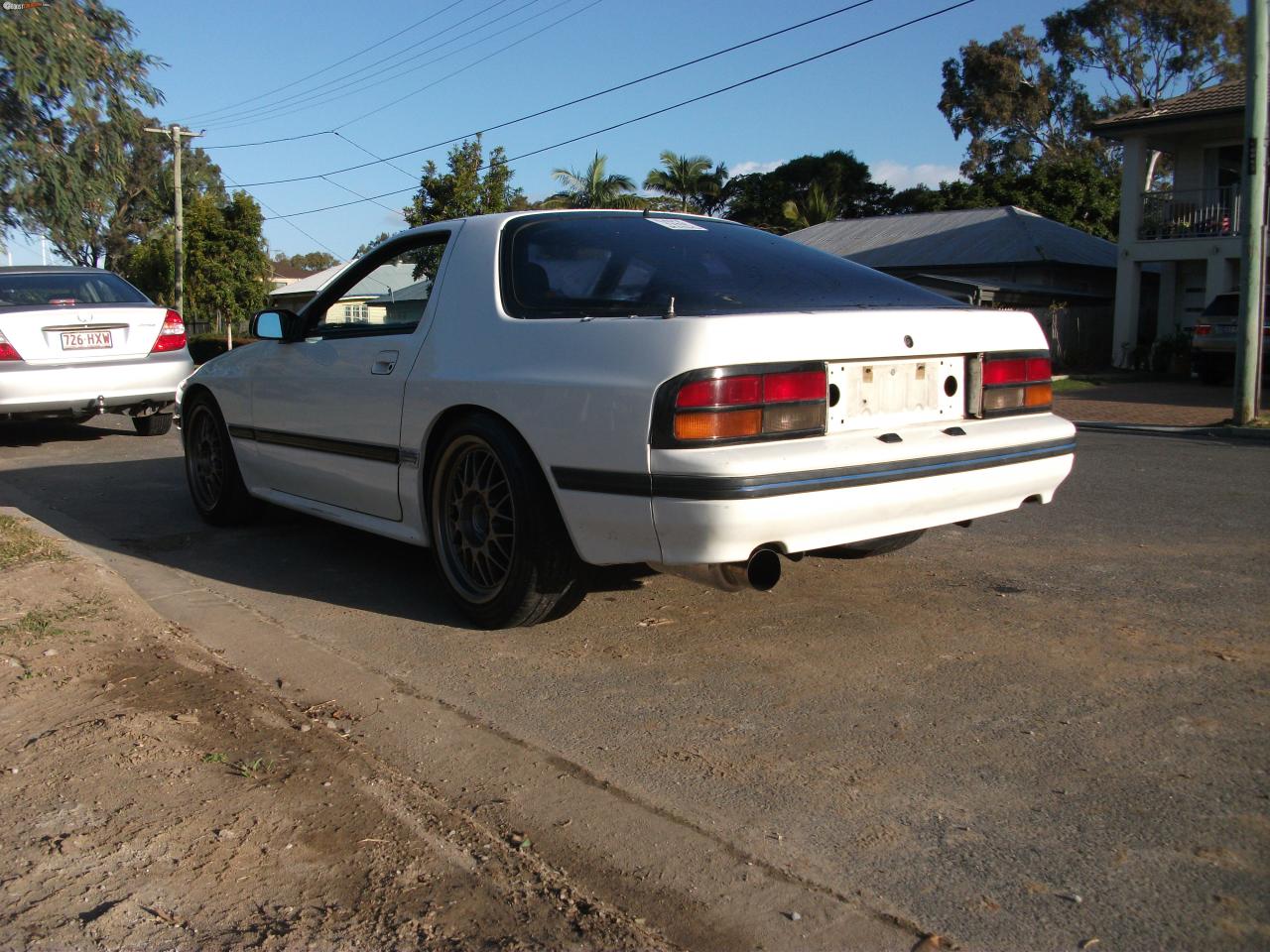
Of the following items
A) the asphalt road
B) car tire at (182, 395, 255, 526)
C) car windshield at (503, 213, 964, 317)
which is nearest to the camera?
the asphalt road

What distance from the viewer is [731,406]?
3555 mm

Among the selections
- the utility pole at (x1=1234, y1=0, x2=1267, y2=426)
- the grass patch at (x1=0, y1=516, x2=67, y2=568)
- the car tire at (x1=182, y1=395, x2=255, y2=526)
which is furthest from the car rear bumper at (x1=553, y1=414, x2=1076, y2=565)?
the utility pole at (x1=1234, y1=0, x2=1267, y2=426)

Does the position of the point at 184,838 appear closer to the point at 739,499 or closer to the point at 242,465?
the point at 739,499

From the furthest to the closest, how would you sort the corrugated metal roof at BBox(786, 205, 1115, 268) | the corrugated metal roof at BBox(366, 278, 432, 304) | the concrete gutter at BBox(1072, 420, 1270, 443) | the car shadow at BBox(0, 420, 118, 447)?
the corrugated metal roof at BBox(786, 205, 1115, 268) → the concrete gutter at BBox(1072, 420, 1270, 443) → the car shadow at BBox(0, 420, 118, 447) → the corrugated metal roof at BBox(366, 278, 432, 304)

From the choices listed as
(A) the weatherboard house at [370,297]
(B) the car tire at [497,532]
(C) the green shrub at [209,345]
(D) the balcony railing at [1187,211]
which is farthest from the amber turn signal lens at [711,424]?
(C) the green shrub at [209,345]

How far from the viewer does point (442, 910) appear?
2.43 meters

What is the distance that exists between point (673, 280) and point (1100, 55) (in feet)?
155

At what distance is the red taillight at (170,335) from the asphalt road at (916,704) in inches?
151

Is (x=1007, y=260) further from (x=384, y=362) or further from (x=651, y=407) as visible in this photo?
(x=651, y=407)

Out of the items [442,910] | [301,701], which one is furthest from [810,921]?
[301,701]

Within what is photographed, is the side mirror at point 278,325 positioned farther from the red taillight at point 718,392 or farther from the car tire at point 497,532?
the red taillight at point 718,392

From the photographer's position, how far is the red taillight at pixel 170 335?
9820mm

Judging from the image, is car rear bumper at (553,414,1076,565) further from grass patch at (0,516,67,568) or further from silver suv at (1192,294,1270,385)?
silver suv at (1192,294,1270,385)

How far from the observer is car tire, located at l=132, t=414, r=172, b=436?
10.7 m
